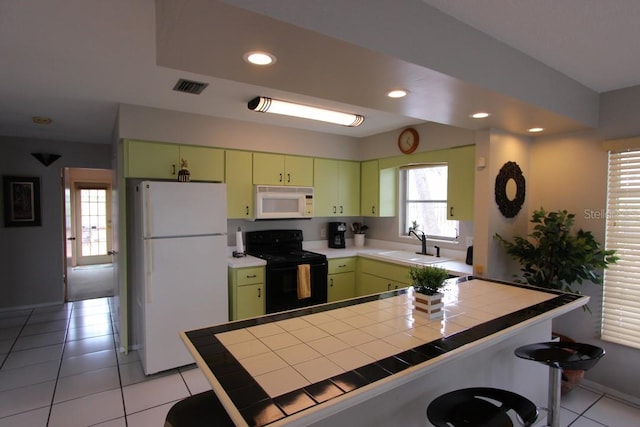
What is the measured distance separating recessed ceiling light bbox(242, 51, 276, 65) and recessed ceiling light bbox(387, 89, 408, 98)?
78 centimetres

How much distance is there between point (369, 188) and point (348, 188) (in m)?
0.30

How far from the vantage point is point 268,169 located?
13.5 ft

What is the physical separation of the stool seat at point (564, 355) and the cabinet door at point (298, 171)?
3.05m

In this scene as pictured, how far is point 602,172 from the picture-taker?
2.92m

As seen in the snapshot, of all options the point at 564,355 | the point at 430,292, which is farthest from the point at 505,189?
the point at 430,292

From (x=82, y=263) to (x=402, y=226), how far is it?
Answer: 7889 millimetres

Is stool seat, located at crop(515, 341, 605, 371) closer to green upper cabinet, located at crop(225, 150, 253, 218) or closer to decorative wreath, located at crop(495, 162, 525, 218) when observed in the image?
decorative wreath, located at crop(495, 162, 525, 218)

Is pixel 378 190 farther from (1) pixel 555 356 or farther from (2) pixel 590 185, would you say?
(1) pixel 555 356

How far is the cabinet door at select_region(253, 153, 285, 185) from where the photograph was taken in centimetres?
403

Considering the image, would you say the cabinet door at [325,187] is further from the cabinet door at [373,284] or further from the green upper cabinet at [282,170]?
the cabinet door at [373,284]

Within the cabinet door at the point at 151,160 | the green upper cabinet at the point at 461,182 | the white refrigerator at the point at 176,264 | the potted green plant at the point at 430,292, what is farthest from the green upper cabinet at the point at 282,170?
the potted green plant at the point at 430,292

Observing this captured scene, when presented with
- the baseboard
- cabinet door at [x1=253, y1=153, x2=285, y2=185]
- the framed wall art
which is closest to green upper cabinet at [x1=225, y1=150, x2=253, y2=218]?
cabinet door at [x1=253, y1=153, x2=285, y2=185]

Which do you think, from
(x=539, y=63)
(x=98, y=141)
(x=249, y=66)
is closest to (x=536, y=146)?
(x=539, y=63)

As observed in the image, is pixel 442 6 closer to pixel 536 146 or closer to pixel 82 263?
pixel 536 146
